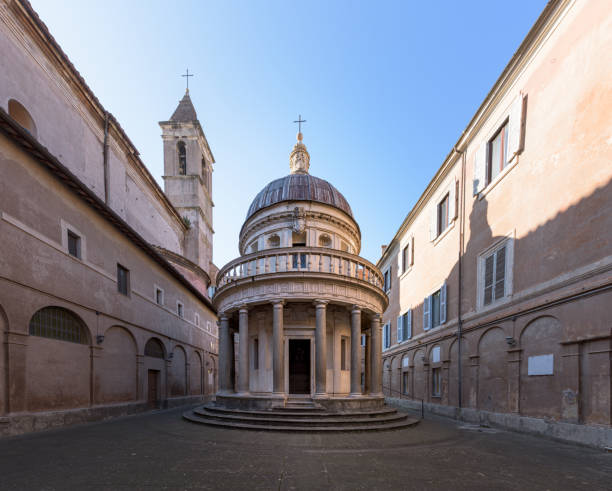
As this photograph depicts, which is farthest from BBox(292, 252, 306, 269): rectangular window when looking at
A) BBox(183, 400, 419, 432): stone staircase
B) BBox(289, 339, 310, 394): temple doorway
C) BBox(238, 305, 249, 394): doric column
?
BBox(183, 400, 419, 432): stone staircase

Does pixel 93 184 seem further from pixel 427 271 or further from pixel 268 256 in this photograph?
pixel 427 271

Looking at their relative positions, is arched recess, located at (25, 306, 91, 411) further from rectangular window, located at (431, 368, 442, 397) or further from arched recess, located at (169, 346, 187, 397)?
rectangular window, located at (431, 368, 442, 397)

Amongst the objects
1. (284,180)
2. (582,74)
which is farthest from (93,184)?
(582,74)

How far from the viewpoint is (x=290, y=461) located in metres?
Answer: 7.58

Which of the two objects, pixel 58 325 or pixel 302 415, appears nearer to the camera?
pixel 302 415

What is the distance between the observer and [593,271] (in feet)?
A: 31.3

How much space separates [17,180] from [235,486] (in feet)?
35.7

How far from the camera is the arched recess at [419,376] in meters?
20.4

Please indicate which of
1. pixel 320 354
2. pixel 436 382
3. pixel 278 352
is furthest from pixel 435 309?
pixel 278 352

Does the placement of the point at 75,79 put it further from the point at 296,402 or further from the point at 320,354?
the point at 296,402

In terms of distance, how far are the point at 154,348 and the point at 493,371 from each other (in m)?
17.0

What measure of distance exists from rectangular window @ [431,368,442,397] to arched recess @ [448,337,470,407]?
59.7 inches

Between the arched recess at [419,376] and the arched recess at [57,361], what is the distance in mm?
17421

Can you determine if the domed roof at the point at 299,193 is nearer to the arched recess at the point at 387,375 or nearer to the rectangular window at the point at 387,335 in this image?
the rectangular window at the point at 387,335
